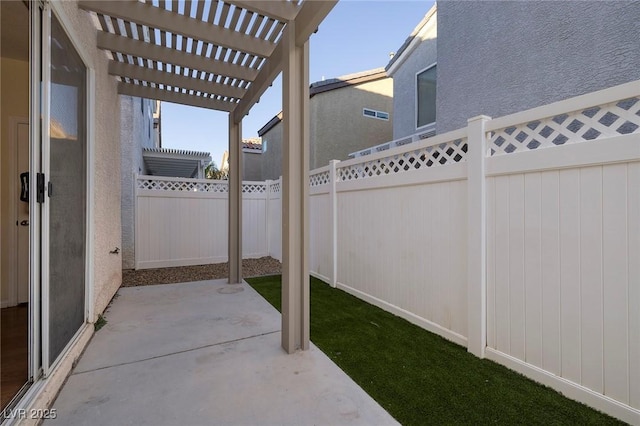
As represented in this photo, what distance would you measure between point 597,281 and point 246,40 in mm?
4259

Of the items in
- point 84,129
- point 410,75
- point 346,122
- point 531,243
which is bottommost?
point 531,243

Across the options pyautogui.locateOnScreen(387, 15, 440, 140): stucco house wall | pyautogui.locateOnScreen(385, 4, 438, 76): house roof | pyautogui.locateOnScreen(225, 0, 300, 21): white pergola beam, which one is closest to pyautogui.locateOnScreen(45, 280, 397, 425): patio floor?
pyautogui.locateOnScreen(225, 0, 300, 21): white pergola beam

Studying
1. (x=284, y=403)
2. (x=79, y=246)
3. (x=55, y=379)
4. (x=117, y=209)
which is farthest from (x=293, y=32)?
(x=117, y=209)

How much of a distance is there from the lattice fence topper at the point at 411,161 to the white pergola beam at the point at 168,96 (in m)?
2.67

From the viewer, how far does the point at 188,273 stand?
670 centimetres

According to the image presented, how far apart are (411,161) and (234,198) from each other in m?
3.37

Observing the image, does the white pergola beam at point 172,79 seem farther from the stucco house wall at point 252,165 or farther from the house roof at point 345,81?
the stucco house wall at point 252,165

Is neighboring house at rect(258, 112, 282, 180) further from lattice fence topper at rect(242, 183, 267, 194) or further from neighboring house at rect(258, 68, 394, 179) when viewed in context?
lattice fence topper at rect(242, 183, 267, 194)

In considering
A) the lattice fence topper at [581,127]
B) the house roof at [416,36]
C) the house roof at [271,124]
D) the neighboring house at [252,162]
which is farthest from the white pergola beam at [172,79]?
the neighboring house at [252,162]

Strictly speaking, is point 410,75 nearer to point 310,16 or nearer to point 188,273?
point 310,16

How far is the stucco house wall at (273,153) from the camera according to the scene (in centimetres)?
1195

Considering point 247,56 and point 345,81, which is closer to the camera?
point 247,56

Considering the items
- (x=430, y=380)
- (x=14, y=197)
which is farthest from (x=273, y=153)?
(x=430, y=380)

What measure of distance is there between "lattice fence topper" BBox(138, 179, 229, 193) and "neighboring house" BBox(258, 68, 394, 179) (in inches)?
127
